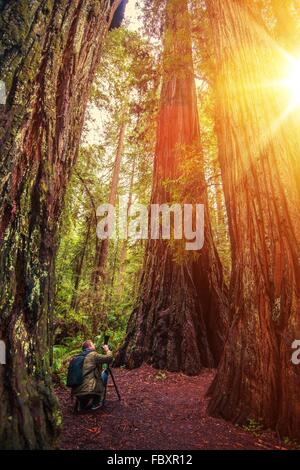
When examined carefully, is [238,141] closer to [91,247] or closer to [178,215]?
[178,215]

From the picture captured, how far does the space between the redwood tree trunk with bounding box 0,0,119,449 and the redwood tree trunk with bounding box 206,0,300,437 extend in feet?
8.06

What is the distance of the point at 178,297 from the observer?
7.76 meters

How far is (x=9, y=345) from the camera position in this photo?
241 cm

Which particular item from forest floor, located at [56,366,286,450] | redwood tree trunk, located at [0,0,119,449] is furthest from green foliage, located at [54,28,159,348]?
redwood tree trunk, located at [0,0,119,449]

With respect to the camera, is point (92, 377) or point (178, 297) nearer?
point (92, 377)

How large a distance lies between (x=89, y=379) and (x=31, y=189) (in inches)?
128

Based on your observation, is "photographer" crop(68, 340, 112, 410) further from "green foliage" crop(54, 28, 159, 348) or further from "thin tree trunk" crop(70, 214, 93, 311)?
"thin tree trunk" crop(70, 214, 93, 311)

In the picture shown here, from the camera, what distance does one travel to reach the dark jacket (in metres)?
4.58

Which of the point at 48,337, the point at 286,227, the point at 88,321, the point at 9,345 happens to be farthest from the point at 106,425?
the point at 88,321

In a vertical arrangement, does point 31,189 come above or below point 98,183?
below

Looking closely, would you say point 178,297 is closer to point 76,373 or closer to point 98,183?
point 76,373

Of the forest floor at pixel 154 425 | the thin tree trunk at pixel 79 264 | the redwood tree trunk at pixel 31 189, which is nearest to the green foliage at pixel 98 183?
the thin tree trunk at pixel 79 264

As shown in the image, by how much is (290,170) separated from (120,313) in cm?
1007

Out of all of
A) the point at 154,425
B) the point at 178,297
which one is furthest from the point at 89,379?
the point at 178,297
